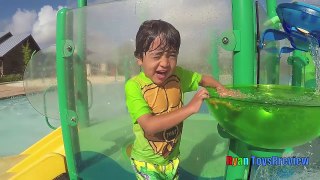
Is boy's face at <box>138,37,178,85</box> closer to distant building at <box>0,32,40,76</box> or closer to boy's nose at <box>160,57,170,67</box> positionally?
boy's nose at <box>160,57,170,67</box>

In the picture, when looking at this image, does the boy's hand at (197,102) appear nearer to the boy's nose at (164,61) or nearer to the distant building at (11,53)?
the boy's nose at (164,61)

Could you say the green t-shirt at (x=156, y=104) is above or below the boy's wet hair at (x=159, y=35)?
below

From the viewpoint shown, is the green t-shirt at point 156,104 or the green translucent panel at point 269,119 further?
the green t-shirt at point 156,104

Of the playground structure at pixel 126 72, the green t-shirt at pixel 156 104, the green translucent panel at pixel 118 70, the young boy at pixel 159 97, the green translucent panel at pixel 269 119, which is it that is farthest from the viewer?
the green translucent panel at pixel 118 70

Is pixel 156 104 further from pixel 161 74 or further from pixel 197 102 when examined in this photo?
pixel 197 102

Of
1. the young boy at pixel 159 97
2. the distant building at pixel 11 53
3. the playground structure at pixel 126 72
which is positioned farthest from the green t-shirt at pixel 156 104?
the distant building at pixel 11 53

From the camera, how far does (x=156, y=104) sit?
5.93 ft

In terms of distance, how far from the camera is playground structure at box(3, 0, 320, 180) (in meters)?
2.03

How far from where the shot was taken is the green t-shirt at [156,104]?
1784mm

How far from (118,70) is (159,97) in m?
0.70

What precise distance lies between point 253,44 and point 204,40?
1.06 ft

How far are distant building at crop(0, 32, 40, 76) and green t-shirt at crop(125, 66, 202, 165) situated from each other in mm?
25639

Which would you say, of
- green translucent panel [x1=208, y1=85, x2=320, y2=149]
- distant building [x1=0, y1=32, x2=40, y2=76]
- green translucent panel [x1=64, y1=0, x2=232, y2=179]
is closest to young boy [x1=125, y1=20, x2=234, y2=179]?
green translucent panel [x1=208, y1=85, x2=320, y2=149]

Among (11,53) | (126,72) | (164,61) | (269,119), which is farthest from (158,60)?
(11,53)
